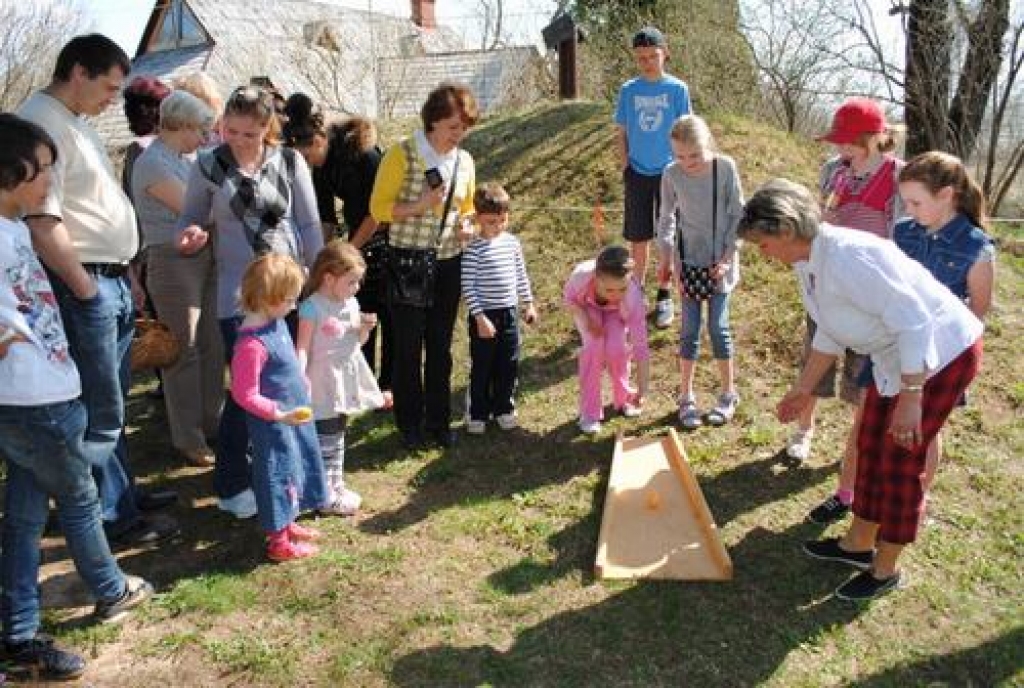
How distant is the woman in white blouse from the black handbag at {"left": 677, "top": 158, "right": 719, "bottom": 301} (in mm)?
1571

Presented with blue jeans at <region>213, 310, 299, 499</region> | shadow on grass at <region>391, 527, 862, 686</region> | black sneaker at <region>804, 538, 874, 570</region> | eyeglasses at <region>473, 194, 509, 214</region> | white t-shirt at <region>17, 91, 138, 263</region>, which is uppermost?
white t-shirt at <region>17, 91, 138, 263</region>

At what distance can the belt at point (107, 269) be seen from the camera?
11.9 feet

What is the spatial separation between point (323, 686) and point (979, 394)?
481 cm

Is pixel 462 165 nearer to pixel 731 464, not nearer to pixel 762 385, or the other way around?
pixel 731 464

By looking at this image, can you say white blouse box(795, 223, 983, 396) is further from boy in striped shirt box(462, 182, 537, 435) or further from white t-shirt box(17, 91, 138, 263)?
white t-shirt box(17, 91, 138, 263)

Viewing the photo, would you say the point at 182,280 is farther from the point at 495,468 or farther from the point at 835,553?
the point at 835,553

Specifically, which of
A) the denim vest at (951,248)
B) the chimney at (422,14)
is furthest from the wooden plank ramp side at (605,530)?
the chimney at (422,14)

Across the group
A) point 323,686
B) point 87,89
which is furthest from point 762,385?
point 87,89

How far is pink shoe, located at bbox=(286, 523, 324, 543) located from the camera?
13.6 feet

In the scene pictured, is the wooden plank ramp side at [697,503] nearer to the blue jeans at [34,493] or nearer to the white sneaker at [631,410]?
the white sneaker at [631,410]

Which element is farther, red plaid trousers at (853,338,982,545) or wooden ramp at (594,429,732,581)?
wooden ramp at (594,429,732,581)

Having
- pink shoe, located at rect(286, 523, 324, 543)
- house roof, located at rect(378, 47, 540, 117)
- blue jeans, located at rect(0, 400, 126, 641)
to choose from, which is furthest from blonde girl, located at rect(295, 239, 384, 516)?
house roof, located at rect(378, 47, 540, 117)

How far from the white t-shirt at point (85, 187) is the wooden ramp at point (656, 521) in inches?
102

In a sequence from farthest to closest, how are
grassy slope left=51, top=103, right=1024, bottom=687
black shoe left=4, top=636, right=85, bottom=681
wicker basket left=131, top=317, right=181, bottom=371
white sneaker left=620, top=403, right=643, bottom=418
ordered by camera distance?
white sneaker left=620, top=403, right=643, bottom=418 → wicker basket left=131, top=317, right=181, bottom=371 → grassy slope left=51, top=103, right=1024, bottom=687 → black shoe left=4, top=636, right=85, bottom=681
